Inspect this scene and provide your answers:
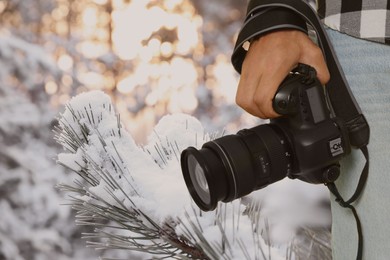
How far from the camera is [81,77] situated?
16.0 ft

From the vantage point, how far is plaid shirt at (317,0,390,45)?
0.78 m

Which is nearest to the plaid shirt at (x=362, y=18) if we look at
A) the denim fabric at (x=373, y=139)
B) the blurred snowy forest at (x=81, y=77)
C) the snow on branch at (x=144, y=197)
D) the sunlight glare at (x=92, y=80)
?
the denim fabric at (x=373, y=139)

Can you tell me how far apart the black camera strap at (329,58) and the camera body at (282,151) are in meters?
0.01

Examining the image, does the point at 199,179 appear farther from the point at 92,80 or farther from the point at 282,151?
the point at 92,80

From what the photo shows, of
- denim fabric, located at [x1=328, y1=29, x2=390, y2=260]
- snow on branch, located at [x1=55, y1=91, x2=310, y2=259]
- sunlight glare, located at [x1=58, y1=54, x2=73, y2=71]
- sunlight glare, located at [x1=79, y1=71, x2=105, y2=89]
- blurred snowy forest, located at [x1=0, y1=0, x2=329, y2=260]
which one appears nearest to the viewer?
denim fabric, located at [x1=328, y1=29, x2=390, y2=260]

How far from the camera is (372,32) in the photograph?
2.55 feet

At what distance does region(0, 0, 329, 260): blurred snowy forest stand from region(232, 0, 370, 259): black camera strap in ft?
11.0

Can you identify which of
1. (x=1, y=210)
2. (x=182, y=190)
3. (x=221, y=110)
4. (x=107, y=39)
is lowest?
(x=182, y=190)

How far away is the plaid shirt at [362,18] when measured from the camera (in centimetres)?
78

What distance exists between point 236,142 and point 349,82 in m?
0.14

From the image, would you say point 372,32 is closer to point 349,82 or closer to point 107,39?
point 349,82

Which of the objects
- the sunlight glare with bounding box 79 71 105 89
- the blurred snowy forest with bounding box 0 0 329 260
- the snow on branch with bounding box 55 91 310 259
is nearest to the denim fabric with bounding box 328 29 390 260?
the snow on branch with bounding box 55 91 310 259

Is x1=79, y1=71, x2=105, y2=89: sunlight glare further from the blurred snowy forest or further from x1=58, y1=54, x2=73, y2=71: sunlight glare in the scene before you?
x1=58, y1=54, x2=73, y2=71: sunlight glare

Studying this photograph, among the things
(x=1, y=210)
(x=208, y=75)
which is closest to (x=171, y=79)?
(x=208, y=75)
